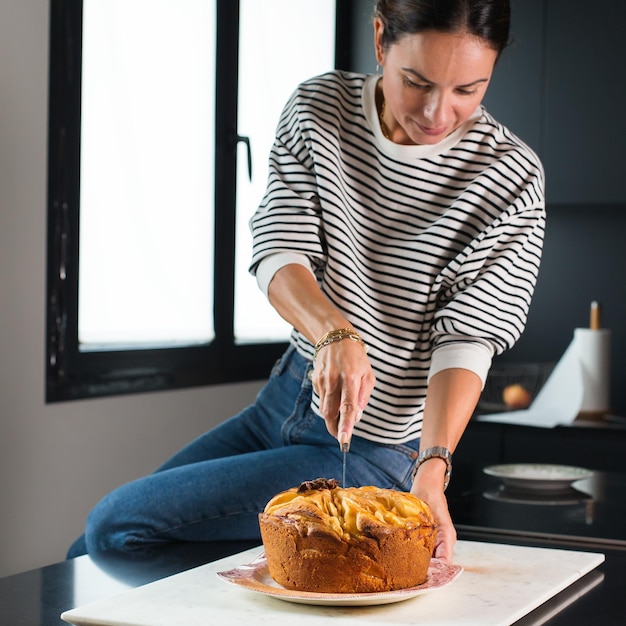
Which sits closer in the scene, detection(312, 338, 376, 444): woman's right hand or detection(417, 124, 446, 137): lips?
detection(312, 338, 376, 444): woman's right hand

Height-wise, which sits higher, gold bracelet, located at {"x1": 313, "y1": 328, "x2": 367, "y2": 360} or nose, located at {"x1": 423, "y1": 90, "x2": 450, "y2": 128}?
nose, located at {"x1": 423, "y1": 90, "x2": 450, "y2": 128}

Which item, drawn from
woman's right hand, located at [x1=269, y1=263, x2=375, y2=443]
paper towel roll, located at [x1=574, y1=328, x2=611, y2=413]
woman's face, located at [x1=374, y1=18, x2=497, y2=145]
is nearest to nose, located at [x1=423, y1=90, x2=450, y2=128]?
woman's face, located at [x1=374, y1=18, x2=497, y2=145]

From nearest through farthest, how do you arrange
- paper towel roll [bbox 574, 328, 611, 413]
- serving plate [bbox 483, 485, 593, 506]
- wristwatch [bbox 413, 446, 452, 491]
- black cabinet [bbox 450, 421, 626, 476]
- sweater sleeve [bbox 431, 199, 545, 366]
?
1. wristwatch [bbox 413, 446, 452, 491]
2. sweater sleeve [bbox 431, 199, 545, 366]
3. serving plate [bbox 483, 485, 593, 506]
4. black cabinet [bbox 450, 421, 626, 476]
5. paper towel roll [bbox 574, 328, 611, 413]

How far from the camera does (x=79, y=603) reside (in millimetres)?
1030

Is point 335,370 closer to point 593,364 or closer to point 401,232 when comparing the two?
point 401,232

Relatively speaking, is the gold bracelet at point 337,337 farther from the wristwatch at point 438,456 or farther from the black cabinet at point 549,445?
the black cabinet at point 549,445

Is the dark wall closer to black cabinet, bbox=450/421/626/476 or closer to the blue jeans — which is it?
black cabinet, bbox=450/421/626/476

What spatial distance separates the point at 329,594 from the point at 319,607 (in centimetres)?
2

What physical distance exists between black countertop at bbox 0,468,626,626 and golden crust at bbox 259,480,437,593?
13 centimetres

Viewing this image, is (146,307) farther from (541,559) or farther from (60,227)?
(541,559)

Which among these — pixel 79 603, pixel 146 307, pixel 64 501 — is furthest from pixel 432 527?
pixel 146 307

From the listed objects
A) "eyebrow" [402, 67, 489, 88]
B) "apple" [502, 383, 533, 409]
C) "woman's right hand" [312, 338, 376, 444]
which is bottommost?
"apple" [502, 383, 533, 409]

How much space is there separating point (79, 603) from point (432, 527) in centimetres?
37

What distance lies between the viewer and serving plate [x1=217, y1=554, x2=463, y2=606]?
0.99m
